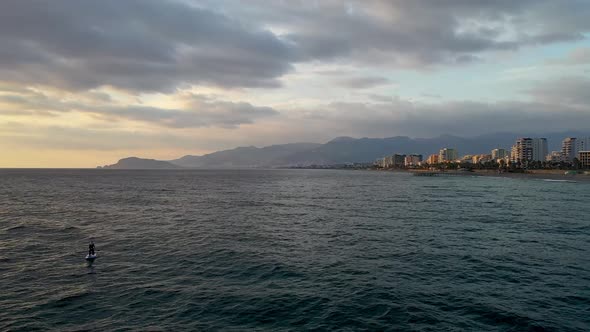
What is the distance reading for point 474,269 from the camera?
105 ft

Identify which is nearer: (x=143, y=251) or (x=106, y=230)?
(x=143, y=251)

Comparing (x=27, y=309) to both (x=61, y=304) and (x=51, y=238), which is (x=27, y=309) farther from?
(x=51, y=238)

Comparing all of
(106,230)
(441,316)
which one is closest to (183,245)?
(106,230)

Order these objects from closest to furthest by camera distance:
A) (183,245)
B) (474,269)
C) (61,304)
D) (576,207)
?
(61,304), (474,269), (183,245), (576,207)

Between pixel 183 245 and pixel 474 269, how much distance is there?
30879mm

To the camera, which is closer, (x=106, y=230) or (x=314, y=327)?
(x=314, y=327)

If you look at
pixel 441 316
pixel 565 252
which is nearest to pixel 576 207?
pixel 565 252

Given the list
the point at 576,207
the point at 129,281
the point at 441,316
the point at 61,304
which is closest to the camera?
the point at 441,316

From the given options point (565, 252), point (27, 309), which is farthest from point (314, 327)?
point (565, 252)

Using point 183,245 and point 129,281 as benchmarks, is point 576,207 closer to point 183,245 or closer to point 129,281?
point 183,245

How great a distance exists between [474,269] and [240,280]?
20877mm

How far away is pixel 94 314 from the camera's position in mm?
22328

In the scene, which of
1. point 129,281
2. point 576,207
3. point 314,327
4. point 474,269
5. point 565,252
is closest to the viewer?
point 314,327

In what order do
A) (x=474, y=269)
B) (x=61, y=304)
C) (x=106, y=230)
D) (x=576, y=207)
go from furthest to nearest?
(x=576, y=207) < (x=106, y=230) < (x=474, y=269) < (x=61, y=304)
